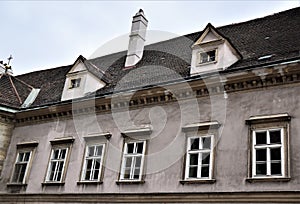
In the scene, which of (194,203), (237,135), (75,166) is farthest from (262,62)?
(75,166)

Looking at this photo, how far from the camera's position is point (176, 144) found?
12453 millimetres

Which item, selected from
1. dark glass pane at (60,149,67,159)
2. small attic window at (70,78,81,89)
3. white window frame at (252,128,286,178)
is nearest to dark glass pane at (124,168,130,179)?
dark glass pane at (60,149,67,159)

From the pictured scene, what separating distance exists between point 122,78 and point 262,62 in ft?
20.5

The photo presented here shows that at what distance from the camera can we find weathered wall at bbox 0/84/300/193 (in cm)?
1091

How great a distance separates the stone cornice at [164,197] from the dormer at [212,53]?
4.18 m

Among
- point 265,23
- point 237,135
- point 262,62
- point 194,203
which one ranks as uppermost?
point 265,23

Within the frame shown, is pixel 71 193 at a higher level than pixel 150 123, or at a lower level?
lower

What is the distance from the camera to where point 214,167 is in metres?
11.4

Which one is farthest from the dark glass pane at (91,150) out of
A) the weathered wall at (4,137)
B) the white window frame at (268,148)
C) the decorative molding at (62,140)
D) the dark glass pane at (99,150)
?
the white window frame at (268,148)

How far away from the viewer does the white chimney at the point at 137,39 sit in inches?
699

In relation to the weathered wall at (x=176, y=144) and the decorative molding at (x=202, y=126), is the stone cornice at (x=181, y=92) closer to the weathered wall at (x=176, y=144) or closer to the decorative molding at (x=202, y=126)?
the weathered wall at (x=176, y=144)

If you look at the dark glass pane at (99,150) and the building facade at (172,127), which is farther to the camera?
the dark glass pane at (99,150)

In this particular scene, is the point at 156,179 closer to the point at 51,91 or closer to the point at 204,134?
the point at 204,134

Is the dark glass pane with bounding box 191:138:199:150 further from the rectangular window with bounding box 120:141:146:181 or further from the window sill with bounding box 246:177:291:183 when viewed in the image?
the window sill with bounding box 246:177:291:183
